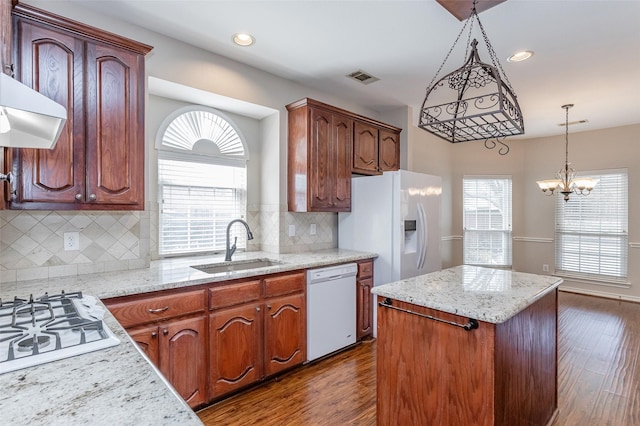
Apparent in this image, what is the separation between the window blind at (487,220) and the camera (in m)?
5.94

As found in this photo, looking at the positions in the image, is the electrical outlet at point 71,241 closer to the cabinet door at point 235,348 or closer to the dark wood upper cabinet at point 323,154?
the cabinet door at point 235,348

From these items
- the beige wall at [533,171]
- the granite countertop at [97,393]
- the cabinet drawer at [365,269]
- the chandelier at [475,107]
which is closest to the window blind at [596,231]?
the beige wall at [533,171]

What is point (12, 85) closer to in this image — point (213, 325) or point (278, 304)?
point (213, 325)

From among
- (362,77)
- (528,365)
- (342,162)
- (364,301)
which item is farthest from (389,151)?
(528,365)

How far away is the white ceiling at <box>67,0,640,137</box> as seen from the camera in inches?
87.8

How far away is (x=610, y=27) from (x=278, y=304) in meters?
3.21

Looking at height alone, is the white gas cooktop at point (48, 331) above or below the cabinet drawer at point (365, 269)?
above

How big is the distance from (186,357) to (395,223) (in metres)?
2.18

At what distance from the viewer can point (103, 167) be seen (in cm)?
205

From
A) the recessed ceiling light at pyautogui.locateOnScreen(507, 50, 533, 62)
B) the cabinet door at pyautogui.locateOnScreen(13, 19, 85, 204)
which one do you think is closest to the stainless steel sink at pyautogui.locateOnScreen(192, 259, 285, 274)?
the cabinet door at pyautogui.locateOnScreen(13, 19, 85, 204)

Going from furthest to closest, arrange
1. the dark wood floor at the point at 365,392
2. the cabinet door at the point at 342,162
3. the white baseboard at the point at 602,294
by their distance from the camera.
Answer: the white baseboard at the point at 602,294, the cabinet door at the point at 342,162, the dark wood floor at the point at 365,392

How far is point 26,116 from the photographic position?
3.60 feet

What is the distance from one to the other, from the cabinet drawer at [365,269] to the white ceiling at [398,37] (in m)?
1.90

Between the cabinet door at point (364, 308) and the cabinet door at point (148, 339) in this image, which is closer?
the cabinet door at point (148, 339)
